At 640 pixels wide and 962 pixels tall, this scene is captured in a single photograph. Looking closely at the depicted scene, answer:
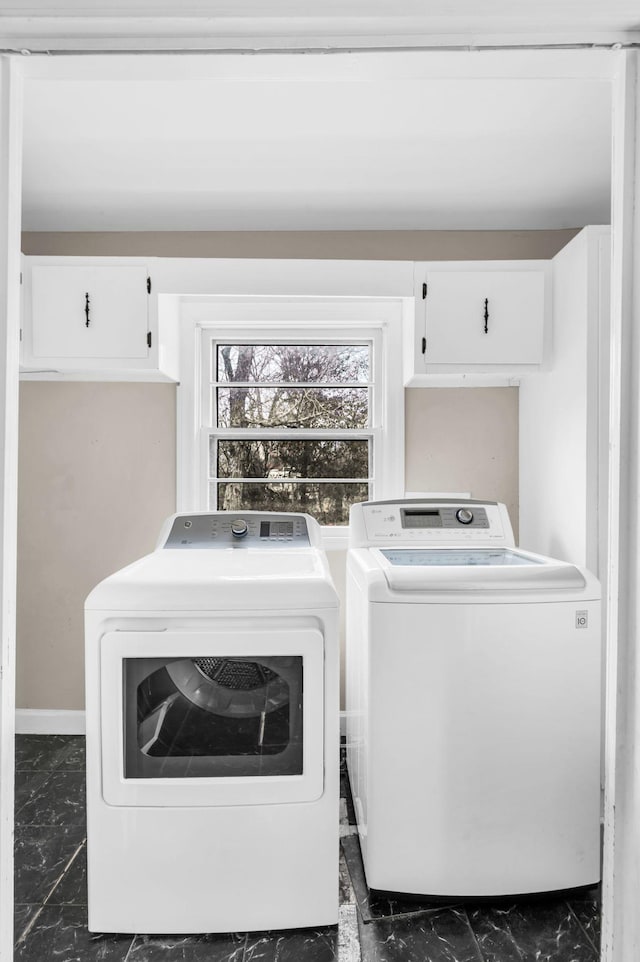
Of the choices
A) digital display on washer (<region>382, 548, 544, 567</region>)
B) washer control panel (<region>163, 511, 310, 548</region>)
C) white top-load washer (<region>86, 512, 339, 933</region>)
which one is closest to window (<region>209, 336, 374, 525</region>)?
washer control panel (<region>163, 511, 310, 548</region>)

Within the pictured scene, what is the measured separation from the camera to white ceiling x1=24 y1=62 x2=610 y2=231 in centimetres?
181

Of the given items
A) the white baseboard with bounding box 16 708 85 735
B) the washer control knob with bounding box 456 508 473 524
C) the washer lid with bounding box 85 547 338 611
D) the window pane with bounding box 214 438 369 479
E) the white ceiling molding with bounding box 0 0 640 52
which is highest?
the white ceiling molding with bounding box 0 0 640 52

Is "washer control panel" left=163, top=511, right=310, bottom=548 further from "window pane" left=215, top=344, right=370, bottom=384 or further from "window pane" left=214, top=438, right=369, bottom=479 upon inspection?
"window pane" left=215, top=344, right=370, bottom=384

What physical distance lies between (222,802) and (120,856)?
0.99ft

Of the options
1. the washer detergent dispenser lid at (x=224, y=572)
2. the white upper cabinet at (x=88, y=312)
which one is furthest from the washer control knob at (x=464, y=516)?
the white upper cabinet at (x=88, y=312)

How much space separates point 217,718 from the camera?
5.29 feet

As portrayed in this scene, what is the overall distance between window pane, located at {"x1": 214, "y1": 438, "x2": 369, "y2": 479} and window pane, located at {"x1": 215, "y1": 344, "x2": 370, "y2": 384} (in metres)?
0.31

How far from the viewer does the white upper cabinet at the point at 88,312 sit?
2.44m

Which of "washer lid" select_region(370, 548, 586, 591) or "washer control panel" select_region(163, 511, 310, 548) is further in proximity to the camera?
"washer control panel" select_region(163, 511, 310, 548)

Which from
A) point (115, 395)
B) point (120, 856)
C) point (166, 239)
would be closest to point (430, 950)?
point (120, 856)

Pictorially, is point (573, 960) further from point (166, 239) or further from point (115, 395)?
point (166, 239)

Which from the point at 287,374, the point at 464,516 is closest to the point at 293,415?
the point at 287,374

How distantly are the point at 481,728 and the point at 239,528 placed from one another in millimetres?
1122

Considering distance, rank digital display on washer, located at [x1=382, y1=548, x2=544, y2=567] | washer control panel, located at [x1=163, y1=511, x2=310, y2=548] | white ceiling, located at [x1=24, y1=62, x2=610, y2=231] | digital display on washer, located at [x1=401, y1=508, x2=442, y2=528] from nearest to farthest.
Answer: white ceiling, located at [x1=24, y1=62, x2=610, y2=231] → digital display on washer, located at [x1=382, y1=548, x2=544, y2=567] → washer control panel, located at [x1=163, y1=511, x2=310, y2=548] → digital display on washer, located at [x1=401, y1=508, x2=442, y2=528]
